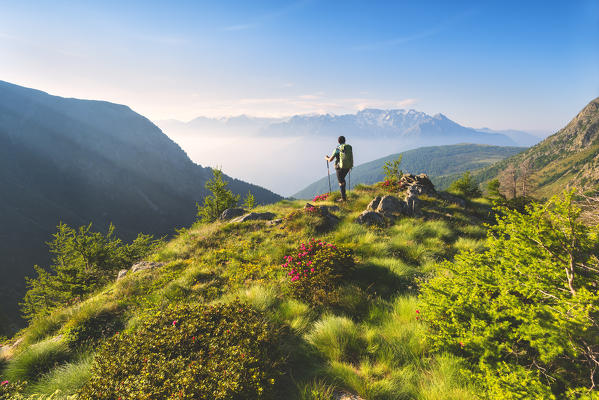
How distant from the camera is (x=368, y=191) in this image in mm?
17703

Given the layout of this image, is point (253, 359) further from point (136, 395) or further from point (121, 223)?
point (121, 223)

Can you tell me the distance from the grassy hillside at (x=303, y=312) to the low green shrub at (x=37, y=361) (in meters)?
0.02

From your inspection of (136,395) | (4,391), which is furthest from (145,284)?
(136,395)

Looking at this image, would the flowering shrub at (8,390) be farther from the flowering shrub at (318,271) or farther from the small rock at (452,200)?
the small rock at (452,200)

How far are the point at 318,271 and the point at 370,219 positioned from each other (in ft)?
18.6

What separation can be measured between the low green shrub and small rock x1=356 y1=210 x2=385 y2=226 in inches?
403

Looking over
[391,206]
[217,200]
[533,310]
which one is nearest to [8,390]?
[533,310]

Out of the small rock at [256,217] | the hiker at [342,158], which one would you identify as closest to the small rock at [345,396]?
the small rock at [256,217]

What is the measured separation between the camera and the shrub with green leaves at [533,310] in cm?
299

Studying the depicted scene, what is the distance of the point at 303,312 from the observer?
5551 mm

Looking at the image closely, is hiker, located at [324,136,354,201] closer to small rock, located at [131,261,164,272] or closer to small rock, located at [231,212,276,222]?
small rock, located at [231,212,276,222]

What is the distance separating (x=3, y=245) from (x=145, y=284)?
20195 centimetres

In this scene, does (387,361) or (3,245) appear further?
(3,245)

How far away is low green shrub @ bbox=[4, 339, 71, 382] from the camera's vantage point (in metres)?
4.76
